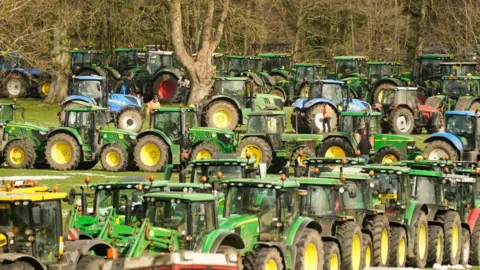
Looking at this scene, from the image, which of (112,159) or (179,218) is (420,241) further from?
(112,159)

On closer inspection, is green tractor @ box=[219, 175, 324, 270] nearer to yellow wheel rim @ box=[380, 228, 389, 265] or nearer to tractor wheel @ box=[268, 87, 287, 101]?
yellow wheel rim @ box=[380, 228, 389, 265]

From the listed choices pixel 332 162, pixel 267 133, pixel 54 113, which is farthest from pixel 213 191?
pixel 54 113

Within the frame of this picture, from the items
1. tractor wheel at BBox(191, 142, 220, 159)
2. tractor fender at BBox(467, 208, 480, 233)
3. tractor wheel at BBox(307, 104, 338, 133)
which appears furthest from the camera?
tractor wheel at BBox(307, 104, 338, 133)

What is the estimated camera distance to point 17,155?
123 feet

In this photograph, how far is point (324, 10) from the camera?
67.9m

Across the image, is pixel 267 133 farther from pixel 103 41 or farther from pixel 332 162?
pixel 103 41

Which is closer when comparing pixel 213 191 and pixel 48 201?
pixel 48 201

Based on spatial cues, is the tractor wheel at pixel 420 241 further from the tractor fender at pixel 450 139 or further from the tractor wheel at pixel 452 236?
the tractor fender at pixel 450 139

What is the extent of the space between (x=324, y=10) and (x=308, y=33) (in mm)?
1500

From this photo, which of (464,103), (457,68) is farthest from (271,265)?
(457,68)

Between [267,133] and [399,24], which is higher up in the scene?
[399,24]

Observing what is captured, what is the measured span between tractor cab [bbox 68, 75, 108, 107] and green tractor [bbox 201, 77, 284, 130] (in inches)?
148

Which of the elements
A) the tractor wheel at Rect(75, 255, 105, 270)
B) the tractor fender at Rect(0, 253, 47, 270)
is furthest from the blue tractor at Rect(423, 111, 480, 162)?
the tractor fender at Rect(0, 253, 47, 270)

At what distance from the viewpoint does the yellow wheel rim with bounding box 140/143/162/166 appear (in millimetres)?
37625
